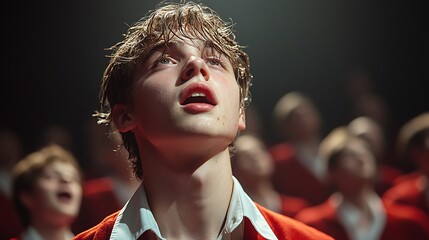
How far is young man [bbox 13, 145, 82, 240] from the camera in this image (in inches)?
57.6

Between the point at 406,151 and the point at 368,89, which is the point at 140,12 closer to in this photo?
the point at 368,89

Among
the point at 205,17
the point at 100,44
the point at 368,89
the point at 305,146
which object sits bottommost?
the point at 305,146

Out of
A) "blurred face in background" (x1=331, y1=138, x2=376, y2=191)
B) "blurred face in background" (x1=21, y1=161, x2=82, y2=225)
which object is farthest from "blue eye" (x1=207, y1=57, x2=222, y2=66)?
"blurred face in background" (x1=331, y1=138, x2=376, y2=191)

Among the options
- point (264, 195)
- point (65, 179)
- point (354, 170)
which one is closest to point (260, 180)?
point (264, 195)

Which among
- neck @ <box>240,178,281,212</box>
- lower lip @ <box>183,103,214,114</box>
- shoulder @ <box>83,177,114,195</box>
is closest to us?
lower lip @ <box>183,103,214,114</box>

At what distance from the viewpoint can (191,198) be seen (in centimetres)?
86

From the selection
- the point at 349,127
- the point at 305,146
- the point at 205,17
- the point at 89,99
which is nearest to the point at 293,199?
the point at 305,146

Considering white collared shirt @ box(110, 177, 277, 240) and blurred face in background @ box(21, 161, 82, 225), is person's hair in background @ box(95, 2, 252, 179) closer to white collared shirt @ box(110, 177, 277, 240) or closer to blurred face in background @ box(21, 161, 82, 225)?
white collared shirt @ box(110, 177, 277, 240)

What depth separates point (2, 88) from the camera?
161 cm

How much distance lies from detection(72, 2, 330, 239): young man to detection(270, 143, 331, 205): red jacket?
72cm

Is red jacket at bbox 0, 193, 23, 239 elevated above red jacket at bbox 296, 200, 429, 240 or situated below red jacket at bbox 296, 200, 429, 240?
above

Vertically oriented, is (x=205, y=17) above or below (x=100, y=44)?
above

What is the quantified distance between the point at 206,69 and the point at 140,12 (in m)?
0.65

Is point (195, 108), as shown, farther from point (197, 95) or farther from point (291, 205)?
point (291, 205)
